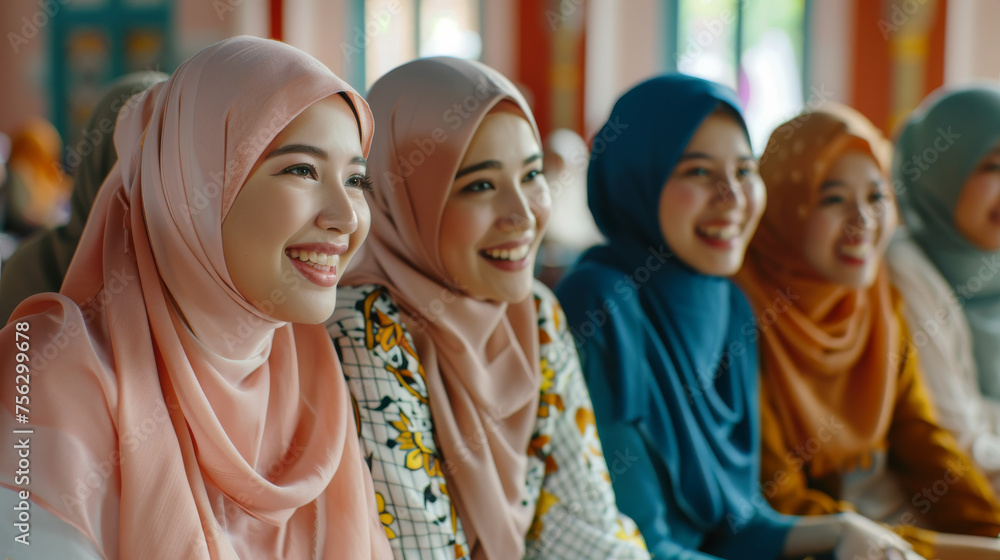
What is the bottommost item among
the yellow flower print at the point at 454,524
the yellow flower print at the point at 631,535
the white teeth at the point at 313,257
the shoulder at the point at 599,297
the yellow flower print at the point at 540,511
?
the yellow flower print at the point at 631,535

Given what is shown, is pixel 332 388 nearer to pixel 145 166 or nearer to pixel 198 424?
pixel 198 424

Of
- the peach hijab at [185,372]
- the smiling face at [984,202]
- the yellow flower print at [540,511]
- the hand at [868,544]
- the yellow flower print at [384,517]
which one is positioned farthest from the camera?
the smiling face at [984,202]

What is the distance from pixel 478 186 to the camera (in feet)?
4.66

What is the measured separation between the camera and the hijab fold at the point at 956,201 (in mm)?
2332

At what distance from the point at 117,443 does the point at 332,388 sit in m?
0.31

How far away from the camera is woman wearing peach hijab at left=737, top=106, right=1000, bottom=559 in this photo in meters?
1.99

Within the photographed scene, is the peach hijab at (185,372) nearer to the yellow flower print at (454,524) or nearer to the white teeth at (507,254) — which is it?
the yellow flower print at (454,524)

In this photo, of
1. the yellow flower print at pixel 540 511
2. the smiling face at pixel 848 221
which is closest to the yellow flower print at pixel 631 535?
the yellow flower print at pixel 540 511

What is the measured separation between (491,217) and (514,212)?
4 cm

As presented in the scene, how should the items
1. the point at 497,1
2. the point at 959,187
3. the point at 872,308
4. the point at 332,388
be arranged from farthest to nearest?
1. the point at 497,1
2. the point at 959,187
3. the point at 872,308
4. the point at 332,388

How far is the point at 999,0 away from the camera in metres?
6.41

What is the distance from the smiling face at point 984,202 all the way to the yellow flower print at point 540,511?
154 centimetres

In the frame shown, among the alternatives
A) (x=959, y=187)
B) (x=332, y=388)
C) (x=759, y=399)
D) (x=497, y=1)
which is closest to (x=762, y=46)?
(x=497, y=1)

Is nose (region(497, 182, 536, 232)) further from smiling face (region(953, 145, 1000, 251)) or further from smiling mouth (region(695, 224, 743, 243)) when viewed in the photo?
smiling face (region(953, 145, 1000, 251))
